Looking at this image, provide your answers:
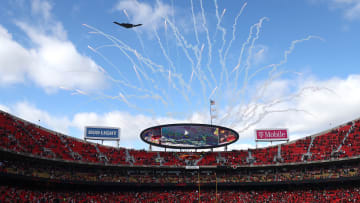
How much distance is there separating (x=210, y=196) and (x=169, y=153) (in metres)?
16.1

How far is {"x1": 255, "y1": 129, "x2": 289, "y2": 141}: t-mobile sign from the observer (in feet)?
248

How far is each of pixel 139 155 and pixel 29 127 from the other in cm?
2313

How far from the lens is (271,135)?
75.9 meters

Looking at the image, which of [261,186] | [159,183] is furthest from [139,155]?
[261,186]

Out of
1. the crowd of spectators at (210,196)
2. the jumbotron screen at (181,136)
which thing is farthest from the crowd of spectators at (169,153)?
the crowd of spectators at (210,196)

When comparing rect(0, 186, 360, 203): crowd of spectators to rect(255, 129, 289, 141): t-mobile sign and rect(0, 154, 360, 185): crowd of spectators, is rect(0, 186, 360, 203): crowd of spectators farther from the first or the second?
rect(255, 129, 289, 141): t-mobile sign

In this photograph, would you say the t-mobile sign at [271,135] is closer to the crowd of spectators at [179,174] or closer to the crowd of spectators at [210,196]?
the crowd of spectators at [179,174]

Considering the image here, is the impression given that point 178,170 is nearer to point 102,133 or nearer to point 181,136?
point 181,136

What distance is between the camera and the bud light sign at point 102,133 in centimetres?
7107

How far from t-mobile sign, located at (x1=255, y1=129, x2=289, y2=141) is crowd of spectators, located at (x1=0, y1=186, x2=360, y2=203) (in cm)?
1775

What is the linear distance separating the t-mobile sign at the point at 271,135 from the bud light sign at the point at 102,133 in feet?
112

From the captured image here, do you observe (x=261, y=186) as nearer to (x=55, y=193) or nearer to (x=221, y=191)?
(x=221, y=191)

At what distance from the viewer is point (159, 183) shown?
61.0 m

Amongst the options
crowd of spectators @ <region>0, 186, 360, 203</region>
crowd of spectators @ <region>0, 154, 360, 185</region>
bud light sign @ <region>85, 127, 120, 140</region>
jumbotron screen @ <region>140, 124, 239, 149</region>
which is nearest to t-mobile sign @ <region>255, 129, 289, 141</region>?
jumbotron screen @ <region>140, 124, 239, 149</region>
